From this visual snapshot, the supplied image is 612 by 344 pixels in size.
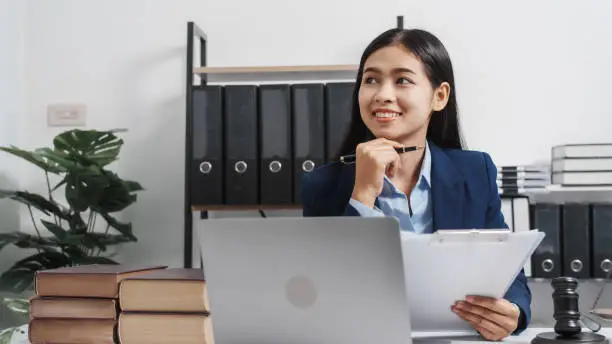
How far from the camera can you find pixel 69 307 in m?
1.17

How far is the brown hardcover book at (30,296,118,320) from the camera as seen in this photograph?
1162mm

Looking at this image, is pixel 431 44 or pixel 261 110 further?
pixel 261 110

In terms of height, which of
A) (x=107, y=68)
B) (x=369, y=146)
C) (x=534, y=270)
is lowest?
(x=534, y=270)

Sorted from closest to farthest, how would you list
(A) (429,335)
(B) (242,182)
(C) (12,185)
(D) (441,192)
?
(A) (429,335), (D) (441,192), (B) (242,182), (C) (12,185)

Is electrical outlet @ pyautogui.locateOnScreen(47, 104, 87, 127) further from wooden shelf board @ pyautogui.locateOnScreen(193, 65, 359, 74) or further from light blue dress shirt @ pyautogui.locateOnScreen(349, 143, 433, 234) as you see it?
light blue dress shirt @ pyautogui.locateOnScreen(349, 143, 433, 234)

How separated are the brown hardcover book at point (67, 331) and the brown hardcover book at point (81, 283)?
5 cm

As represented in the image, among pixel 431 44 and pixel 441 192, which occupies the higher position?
pixel 431 44

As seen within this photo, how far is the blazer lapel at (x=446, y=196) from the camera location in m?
1.36

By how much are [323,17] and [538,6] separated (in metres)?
0.81

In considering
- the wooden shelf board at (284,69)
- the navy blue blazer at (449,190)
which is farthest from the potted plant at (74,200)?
the navy blue blazer at (449,190)

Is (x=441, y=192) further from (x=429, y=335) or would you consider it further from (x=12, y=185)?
(x=12, y=185)

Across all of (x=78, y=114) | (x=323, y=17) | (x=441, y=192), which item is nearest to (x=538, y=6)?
(x=323, y=17)

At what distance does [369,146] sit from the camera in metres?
1.22

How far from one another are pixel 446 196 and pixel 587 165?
1.18 meters
